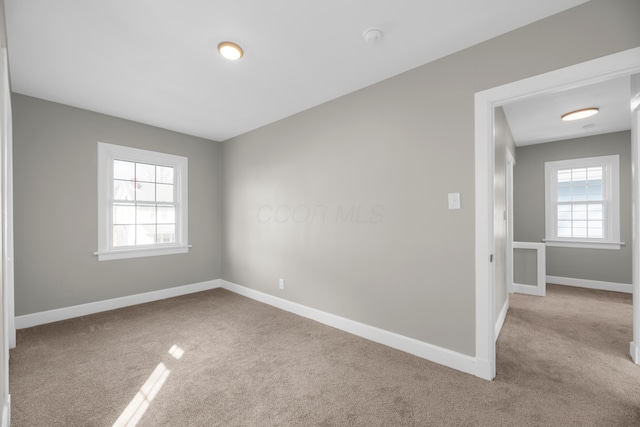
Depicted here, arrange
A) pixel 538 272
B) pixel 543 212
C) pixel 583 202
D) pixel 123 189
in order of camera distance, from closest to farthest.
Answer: pixel 123 189 < pixel 538 272 < pixel 583 202 < pixel 543 212

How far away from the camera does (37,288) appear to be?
3.16 meters

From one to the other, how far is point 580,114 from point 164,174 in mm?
5950

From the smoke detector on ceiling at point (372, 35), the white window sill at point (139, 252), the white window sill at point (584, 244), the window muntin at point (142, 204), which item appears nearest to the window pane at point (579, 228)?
the white window sill at point (584, 244)

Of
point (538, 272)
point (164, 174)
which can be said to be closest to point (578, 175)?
point (538, 272)

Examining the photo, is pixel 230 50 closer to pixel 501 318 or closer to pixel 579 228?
pixel 501 318

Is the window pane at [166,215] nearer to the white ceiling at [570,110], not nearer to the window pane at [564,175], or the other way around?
the white ceiling at [570,110]

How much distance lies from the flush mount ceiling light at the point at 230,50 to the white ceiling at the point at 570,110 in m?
2.89

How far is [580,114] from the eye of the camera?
362cm

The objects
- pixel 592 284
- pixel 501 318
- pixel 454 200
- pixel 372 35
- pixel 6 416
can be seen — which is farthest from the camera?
pixel 592 284

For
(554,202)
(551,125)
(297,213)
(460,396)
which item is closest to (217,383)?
(460,396)

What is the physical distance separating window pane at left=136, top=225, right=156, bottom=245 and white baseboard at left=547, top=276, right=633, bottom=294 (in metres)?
6.98

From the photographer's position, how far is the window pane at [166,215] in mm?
4239

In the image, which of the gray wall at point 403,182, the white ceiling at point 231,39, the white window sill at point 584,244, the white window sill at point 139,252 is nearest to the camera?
the white ceiling at point 231,39

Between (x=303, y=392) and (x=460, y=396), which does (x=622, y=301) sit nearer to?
(x=460, y=396)
